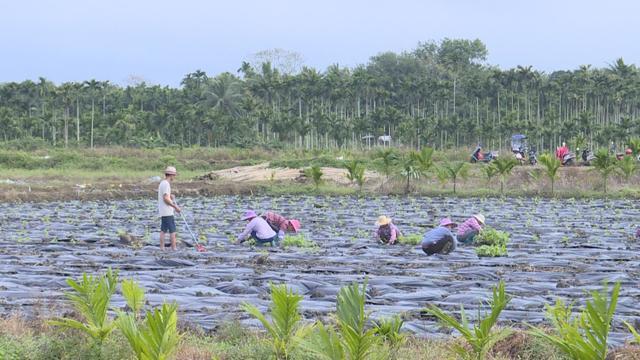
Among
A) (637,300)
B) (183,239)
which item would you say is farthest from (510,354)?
(183,239)

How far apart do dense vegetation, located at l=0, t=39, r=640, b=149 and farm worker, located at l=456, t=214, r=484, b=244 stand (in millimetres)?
47848

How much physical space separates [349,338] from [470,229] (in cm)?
972

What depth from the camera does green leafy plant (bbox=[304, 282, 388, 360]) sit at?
18.2 ft

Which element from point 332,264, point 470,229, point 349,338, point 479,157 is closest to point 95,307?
point 349,338

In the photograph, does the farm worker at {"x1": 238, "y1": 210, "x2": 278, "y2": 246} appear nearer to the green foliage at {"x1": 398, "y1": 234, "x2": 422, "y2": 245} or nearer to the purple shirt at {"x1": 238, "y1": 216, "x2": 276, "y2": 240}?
the purple shirt at {"x1": 238, "y1": 216, "x2": 276, "y2": 240}

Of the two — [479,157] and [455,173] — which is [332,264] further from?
[479,157]

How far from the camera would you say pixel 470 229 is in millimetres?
15016

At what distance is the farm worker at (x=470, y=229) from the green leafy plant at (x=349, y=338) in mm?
9213

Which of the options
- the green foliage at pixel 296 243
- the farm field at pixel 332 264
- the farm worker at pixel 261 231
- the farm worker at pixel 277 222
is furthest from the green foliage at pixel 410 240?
the farm worker at pixel 261 231

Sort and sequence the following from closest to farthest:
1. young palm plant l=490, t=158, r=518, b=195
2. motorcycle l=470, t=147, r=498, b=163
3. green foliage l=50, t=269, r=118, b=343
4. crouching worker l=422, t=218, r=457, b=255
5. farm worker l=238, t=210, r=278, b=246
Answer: green foliage l=50, t=269, r=118, b=343
crouching worker l=422, t=218, r=457, b=255
farm worker l=238, t=210, r=278, b=246
young palm plant l=490, t=158, r=518, b=195
motorcycle l=470, t=147, r=498, b=163

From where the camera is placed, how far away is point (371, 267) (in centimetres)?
1224

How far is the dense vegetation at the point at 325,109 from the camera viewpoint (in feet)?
212

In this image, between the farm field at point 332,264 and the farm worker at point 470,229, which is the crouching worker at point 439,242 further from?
the farm worker at point 470,229

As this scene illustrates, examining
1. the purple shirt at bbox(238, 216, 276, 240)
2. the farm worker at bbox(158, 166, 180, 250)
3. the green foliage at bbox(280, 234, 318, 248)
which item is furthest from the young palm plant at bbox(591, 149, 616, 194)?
the farm worker at bbox(158, 166, 180, 250)
